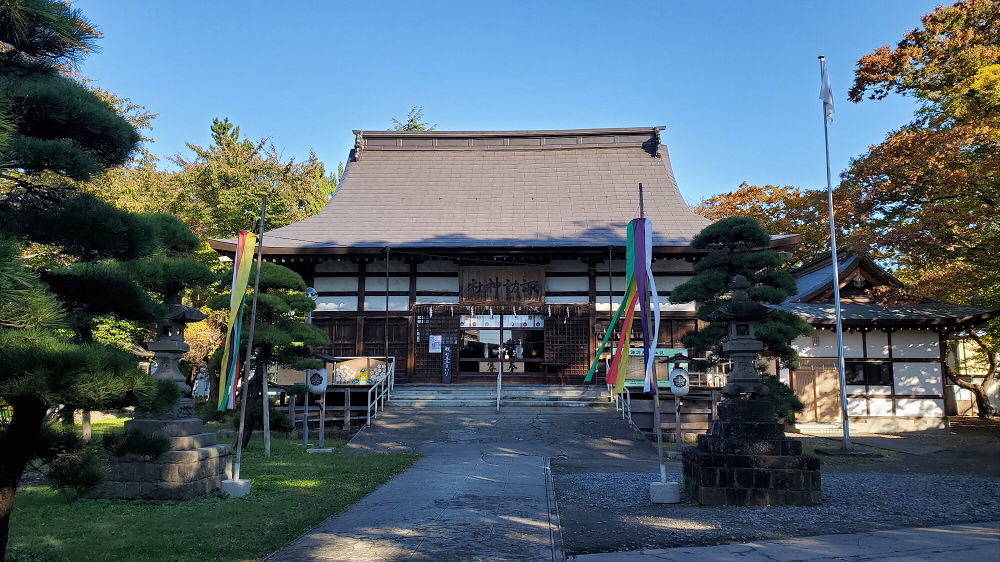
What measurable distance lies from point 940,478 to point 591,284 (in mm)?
11031

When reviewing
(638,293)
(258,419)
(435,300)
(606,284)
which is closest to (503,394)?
(435,300)

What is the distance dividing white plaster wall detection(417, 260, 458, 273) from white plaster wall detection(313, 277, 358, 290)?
→ 2071 mm

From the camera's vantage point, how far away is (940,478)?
29.8 ft

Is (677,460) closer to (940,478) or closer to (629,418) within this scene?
(629,418)

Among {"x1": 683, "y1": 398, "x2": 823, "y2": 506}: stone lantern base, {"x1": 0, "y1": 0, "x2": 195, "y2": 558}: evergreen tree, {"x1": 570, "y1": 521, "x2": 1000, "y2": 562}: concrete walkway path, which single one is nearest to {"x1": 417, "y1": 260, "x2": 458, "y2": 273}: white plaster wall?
{"x1": 683, "y1": 398, "x2": 823, "y2": 506}: stone lantern base

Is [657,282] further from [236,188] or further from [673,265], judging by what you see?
[236,188]

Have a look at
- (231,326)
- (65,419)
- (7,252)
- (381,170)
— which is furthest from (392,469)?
(381,170)

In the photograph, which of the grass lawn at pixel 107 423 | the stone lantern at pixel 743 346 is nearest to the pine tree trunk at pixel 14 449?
the stone lantern at pixel 743 346

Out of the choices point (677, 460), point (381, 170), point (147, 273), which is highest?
point (381, 170)

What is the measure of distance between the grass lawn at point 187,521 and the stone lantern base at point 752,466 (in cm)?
416

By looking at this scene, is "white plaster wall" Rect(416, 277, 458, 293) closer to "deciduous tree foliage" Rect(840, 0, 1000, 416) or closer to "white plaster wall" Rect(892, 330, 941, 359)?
"deciduous tree foliage" Rect(840, 0, 1000, 416)

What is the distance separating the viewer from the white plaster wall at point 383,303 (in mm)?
19188

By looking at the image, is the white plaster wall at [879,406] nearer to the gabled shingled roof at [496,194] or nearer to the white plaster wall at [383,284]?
the gabled shingled roof at [496,194]

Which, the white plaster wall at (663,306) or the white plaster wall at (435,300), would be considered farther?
the white plaster wall at (435,300)
